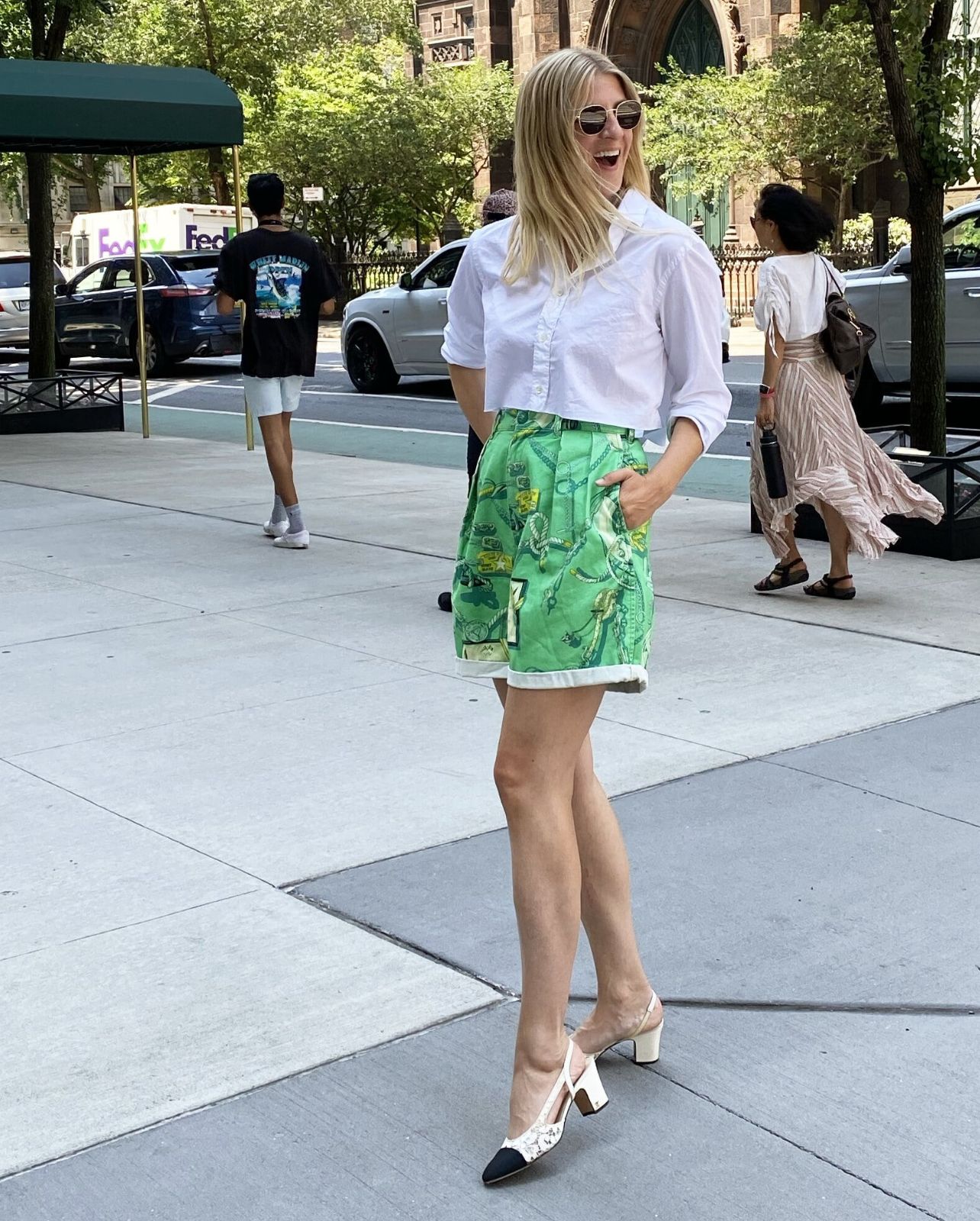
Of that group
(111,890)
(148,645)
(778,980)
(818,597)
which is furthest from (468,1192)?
(818,597)

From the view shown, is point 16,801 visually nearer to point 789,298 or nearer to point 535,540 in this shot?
point 535,540

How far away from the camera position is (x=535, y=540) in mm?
2871

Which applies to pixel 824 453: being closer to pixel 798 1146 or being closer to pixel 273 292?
pixel 273 292

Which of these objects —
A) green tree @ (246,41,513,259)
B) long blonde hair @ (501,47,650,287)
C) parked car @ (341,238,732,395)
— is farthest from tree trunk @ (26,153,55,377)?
green tree @ (246,41,513,259)

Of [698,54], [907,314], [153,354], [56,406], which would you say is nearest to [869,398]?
[907,314]

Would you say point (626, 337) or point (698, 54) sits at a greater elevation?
point (698, 54)

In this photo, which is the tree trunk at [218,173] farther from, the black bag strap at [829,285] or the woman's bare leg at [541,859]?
the woman's bare leg at [541,859]

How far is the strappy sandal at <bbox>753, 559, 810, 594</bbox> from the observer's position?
784 cm

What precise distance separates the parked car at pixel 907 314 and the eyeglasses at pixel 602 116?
39.5 feet

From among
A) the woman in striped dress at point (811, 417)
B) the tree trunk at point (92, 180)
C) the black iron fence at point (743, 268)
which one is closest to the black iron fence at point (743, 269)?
the black iron fence at point (743, 268)

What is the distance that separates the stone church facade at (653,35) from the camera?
37.5 meters

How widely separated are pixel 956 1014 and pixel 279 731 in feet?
8.87

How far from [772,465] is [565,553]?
4.76 metres

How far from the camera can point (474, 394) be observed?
129 inches
